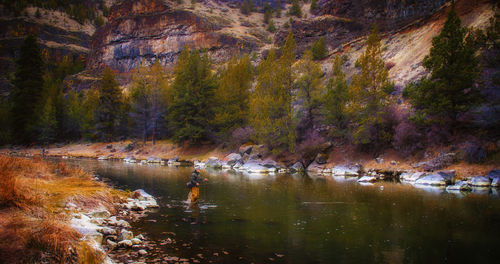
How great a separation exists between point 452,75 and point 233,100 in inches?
1260

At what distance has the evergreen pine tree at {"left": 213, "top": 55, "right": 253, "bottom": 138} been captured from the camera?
48875 millimetres

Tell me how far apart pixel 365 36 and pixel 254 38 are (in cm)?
6606

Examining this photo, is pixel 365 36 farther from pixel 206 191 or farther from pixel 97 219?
pixel 97 219

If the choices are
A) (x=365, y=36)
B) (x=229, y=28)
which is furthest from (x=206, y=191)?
(x=229, y=28)

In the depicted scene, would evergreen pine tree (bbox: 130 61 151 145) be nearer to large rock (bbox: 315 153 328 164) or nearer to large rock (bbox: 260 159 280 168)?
large rock (bbox: 260 159 280 168)

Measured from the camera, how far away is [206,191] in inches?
747

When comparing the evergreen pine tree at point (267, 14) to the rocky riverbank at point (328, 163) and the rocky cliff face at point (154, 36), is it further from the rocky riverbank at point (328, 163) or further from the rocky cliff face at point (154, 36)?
the rocky riverbank at point (328, 163)

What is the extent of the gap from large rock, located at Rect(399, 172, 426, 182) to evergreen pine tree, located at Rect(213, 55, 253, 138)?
27.7 meters

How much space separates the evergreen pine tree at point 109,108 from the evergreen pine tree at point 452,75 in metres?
57.2

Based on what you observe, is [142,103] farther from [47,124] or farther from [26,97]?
[26,97]

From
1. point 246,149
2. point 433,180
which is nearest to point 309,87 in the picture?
point 246,149

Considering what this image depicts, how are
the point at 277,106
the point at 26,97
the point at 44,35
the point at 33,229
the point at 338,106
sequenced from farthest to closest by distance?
the point at 44,35, the point at 26,97, the point at 277,106, the point at 338,106, the point at 33,229

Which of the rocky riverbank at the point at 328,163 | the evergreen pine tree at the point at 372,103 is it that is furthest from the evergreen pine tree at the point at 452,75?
the evergreen pine tree at the point at 372,103

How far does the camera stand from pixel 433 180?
2209 cm
